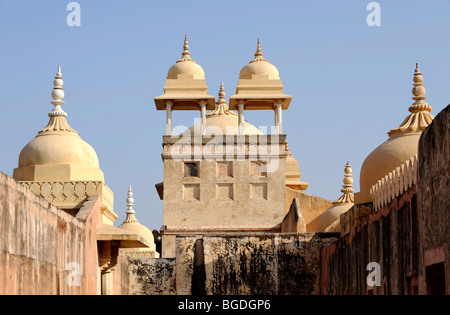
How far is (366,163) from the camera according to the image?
2308cm

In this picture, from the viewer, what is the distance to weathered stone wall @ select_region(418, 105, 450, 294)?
9.38 meters

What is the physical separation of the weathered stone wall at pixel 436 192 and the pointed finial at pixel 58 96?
37.8 ft

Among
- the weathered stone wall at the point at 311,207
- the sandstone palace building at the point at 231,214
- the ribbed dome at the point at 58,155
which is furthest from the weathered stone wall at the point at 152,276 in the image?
the weathered stone wall at the point at 311,207

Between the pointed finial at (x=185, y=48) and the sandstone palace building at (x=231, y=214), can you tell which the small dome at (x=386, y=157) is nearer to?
the sandstone palace building at (x=231, y=214)

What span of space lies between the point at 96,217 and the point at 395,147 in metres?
8.58

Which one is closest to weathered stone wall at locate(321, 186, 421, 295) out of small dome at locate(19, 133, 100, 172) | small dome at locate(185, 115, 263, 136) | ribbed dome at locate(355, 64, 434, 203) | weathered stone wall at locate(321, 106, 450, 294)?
weathered stone wall at locate(321, 106, 450, 294)

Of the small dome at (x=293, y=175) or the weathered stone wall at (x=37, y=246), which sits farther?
the small dome at (x=293, y=175)

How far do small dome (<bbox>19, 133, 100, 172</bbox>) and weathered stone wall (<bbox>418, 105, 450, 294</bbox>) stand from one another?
35.7 feet

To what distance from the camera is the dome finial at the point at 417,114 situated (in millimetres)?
22094

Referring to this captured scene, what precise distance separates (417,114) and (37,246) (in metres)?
13.7

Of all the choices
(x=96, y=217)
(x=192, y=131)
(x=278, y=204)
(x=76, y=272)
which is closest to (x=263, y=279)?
(x=96, y=217)

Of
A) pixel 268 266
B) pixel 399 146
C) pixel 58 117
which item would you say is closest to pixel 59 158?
pixel 58 117
